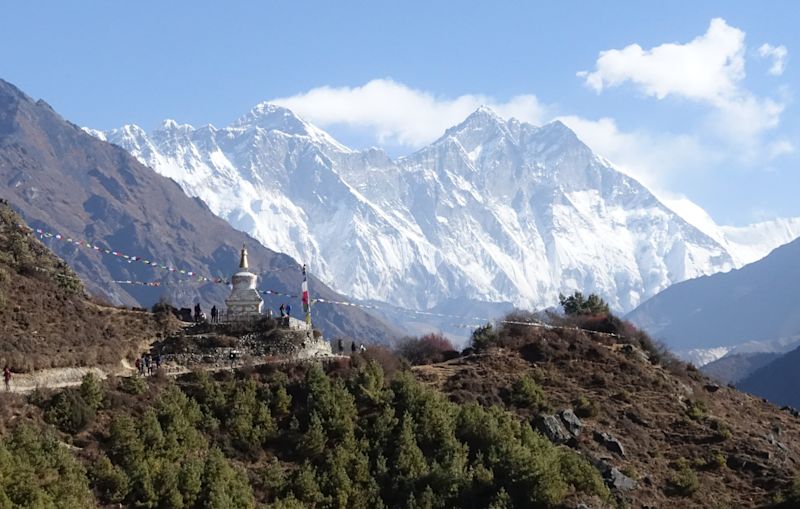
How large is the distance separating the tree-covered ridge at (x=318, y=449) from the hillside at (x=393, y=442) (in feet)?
0.30

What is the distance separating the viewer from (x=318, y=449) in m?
56.8

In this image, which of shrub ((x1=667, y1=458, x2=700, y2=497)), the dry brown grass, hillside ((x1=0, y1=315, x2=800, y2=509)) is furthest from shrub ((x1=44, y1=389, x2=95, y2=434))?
shrub ((x1=667, y1=458, x2=700, y2=497))

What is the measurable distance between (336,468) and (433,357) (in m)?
27.6

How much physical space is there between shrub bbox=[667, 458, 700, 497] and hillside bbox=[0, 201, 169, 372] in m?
32.5

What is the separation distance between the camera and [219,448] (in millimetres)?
55594

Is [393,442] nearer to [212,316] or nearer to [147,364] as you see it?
[147,364]

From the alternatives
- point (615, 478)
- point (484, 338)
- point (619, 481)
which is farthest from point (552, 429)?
point (484, 338)

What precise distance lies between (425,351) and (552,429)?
961 inches

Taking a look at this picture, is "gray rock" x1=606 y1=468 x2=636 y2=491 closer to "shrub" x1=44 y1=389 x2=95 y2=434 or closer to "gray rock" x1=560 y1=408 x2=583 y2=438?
"gray rock" x1=560 y1=408 x2=583 y2=438

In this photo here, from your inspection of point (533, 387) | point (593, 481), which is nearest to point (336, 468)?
point (593, 481)

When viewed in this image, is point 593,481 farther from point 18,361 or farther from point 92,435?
point 18,361

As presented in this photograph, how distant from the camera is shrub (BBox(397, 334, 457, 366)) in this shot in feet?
266

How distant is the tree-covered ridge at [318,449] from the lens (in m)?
50.6

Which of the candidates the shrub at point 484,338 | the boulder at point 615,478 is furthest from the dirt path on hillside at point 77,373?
the boulder at point 615,478
